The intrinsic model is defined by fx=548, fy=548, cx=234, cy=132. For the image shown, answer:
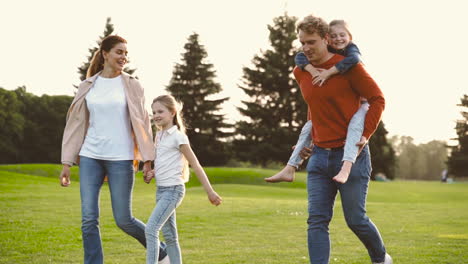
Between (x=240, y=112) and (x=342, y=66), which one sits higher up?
(x=240, y=112)

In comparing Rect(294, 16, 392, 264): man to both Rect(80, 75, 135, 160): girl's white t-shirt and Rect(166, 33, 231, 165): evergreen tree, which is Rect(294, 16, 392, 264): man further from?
Rect(166, 33, 231, 165): evergreen tree

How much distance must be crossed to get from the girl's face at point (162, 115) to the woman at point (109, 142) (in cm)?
10

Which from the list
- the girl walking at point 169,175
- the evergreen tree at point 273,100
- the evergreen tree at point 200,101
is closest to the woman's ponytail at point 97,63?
the girl walking at point 169,175

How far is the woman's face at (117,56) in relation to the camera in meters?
4.86

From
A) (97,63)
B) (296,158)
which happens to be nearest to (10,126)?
(97,63)

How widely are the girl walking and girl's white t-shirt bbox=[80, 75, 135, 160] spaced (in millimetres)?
267

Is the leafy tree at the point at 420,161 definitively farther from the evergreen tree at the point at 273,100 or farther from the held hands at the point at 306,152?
the held hands at the point at 306,152

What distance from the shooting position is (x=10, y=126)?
164 ft

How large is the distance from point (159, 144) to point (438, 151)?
284 ft

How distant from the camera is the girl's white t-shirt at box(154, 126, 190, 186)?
4637 mm

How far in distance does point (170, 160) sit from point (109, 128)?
0.60 metres

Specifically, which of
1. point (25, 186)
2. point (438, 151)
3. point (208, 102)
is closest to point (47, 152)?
point (208, 102)

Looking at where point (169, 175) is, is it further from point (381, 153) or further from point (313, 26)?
point (381, 153)

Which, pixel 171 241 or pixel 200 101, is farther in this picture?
pixel 200 101
